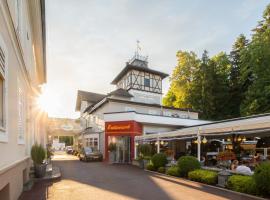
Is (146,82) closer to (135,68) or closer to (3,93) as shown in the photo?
(135,68)

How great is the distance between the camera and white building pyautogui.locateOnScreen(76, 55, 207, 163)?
26.3 m

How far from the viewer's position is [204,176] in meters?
12.1

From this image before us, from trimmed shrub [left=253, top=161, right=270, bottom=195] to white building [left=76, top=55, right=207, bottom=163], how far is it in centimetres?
1720

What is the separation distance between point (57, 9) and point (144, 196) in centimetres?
789

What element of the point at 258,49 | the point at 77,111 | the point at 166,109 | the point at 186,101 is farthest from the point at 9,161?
the point at 77,111

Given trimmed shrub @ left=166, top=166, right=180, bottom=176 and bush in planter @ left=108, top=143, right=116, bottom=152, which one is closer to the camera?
trimmed shrub @ left=166, top=166, right=180, bottom=176

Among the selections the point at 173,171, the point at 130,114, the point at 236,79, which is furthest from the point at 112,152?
the point at 236,79

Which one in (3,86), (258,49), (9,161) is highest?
(258,49)

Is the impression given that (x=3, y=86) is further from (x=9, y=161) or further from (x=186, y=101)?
(x=186, y=101)

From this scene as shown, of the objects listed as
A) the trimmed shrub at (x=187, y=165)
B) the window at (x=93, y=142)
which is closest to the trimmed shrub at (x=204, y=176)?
the trimmed shrub at (x=187, y=165)

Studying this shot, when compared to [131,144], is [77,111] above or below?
above

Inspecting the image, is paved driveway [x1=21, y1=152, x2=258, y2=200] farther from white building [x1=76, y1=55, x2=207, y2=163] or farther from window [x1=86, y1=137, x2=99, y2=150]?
window [x1=86, y1=137, x2=99, y2=150]

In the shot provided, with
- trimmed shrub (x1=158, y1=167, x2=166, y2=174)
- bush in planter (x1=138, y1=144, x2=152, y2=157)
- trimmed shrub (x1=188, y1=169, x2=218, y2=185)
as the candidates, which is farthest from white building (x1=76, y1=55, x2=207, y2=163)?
trimmed shrub (x1=188, y1=169, x2=218, y2=185)

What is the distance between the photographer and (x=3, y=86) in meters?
5.91
